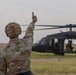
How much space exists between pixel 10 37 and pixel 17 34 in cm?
10

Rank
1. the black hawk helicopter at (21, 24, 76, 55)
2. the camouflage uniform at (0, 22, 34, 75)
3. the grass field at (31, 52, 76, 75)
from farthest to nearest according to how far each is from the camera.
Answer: the black hawk helicopter at (21, 24, 76, 55), the grass field at (31, 52, 76, 75), the camouflage uniform at (0, 22, 34, 75)

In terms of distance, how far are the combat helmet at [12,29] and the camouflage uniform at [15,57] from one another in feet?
0.24

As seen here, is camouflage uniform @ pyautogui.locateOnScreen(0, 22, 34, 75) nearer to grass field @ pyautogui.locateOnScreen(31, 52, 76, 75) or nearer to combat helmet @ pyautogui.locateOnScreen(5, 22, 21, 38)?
combat helmet @ pyautogui.locateOnScreen(5, 22, 21, 38)

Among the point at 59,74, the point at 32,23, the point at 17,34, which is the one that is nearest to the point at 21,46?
the point at 17,34

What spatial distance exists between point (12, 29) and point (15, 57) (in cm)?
37

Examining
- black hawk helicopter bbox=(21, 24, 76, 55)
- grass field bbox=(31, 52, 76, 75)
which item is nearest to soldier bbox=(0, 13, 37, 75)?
grass field bbox=(31, 52, 76, 75)

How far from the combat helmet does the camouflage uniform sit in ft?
0.24

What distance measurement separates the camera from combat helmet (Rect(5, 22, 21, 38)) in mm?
4887

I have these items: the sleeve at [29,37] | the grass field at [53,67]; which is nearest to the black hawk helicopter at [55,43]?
the grass field at [53,67]

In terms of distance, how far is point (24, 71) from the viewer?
192 inches

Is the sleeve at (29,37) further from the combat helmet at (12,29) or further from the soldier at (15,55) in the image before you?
the combat helmet at (12,29)

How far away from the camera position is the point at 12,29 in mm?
4895

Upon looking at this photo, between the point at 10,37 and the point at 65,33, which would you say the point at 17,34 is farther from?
the point at 65,33

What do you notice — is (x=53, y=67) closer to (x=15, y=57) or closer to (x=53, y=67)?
(x=53, y=67)
